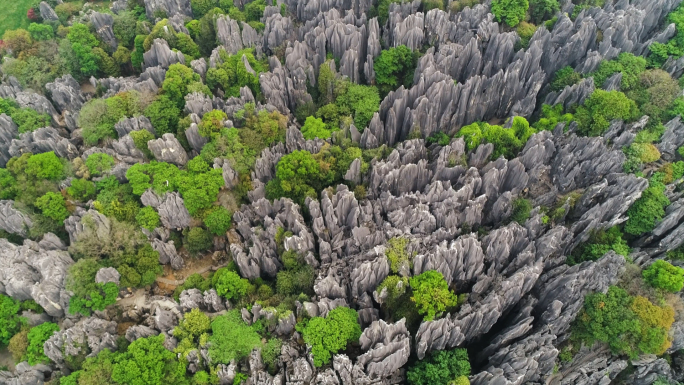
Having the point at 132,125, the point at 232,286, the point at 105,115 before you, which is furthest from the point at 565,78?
the point at 105,115

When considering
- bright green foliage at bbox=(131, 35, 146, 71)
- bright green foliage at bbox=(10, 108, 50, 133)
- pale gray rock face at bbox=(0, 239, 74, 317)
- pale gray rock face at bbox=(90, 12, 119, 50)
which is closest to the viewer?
pale gray rock face at bbox=(0, 239, 74, 317)

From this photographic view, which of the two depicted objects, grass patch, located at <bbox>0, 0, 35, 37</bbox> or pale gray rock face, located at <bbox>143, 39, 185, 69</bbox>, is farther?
grass patch, located at <bbox>0, 0, 35, 37</bbox>

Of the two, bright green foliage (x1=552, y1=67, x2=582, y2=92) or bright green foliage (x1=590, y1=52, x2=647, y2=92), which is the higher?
bright green foliage (x1=590, y1=52, x2=647, y2=92)

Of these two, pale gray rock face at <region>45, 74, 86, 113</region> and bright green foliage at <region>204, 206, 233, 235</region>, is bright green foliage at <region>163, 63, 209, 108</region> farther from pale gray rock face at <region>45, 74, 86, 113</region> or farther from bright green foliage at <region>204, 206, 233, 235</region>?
bright green foliage at <region>204, 206, 233, 235</region>

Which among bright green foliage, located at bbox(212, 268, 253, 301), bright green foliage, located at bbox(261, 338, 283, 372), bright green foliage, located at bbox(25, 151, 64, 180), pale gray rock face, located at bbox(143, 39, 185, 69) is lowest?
bright green foliage, located at bbox(261, 338, 283, 372)

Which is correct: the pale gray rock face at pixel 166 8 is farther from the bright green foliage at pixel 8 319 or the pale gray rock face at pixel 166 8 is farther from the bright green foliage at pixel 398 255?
the bright green foliage at pixel 398 255

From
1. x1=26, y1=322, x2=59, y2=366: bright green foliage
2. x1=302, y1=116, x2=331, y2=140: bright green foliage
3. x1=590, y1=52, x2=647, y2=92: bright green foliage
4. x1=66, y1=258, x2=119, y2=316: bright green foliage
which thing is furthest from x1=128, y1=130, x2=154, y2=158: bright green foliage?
x1=590, y1=52, x2=647, y2=92: bright green foliage

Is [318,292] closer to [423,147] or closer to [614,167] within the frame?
[423,147]
